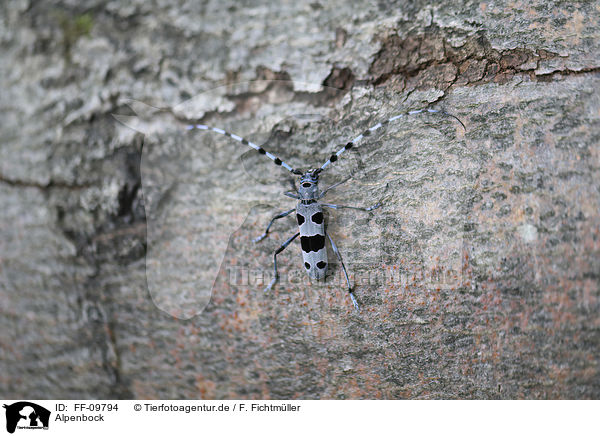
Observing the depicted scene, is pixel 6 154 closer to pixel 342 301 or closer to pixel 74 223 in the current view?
pixel 74 223

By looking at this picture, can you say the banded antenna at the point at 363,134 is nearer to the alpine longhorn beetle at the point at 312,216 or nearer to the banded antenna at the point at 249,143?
the alpine longhorn beetle at the point at 312,216

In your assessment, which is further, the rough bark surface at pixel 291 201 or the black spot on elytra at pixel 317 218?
the black spot on elytra at pixel 317 218

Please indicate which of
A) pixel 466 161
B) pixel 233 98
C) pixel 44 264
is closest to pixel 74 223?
pixel 44 264
